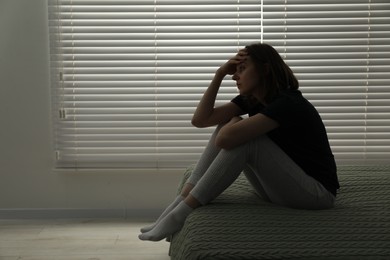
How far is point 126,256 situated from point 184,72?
122cm

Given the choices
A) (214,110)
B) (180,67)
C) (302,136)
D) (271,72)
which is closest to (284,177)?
(302,136)

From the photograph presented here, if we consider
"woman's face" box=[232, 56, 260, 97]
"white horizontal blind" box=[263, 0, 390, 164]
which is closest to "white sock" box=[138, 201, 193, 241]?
"woman's face" box=[232, 56, 260, 97]

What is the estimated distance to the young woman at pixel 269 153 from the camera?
187 centimetres

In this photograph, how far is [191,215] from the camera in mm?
1834

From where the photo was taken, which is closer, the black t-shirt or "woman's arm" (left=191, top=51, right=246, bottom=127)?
the black t-shirt

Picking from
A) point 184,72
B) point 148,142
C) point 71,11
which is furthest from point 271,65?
point 71,11

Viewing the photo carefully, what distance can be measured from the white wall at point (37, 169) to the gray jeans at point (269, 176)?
4.05ft

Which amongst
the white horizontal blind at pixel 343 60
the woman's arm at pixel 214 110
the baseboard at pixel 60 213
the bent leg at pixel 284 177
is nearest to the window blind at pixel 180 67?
the white horizontal blind at pixel 343 60

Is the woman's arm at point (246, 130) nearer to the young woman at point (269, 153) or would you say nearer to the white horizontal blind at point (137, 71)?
the young woman at point (269, 153)

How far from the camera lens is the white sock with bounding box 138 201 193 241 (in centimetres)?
194

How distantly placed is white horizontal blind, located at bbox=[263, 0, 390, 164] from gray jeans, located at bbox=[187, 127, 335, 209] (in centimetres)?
125

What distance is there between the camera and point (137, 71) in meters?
3.00

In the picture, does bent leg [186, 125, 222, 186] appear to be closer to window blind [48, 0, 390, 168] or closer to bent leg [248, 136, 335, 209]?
bent leg [248, 136, 335, 209]

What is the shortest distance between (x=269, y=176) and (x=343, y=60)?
146cm
